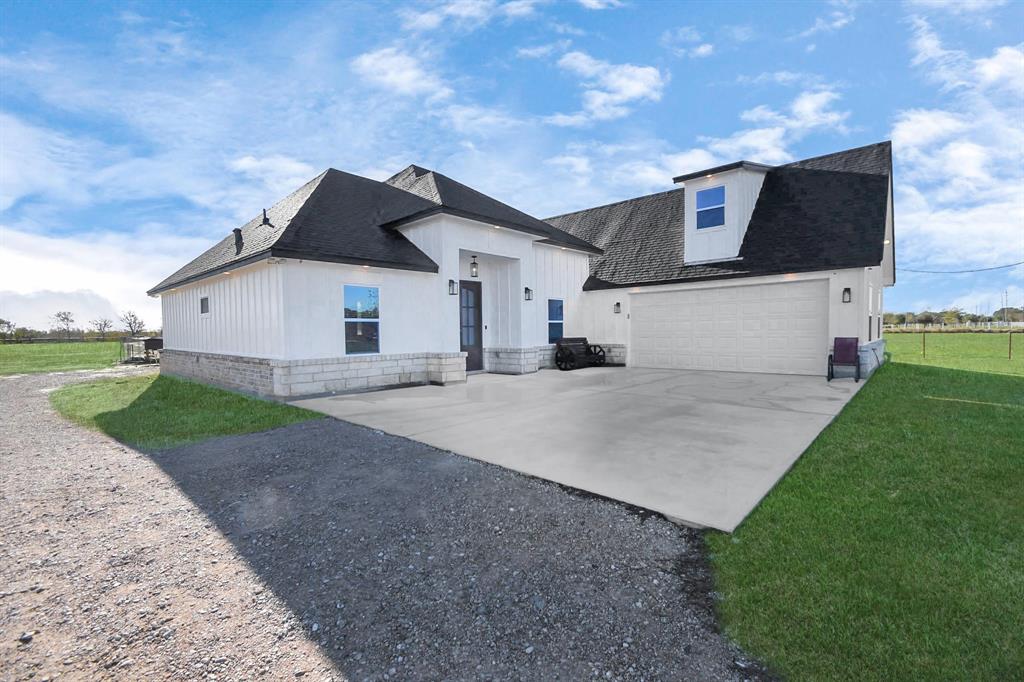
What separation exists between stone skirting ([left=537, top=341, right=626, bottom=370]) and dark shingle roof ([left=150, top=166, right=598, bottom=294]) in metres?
3.20

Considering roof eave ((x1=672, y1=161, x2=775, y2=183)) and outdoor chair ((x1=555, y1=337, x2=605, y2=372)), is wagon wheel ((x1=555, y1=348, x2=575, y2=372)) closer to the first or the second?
outdoor chair ((x1=555, y1=337, x2=605, y2=372))

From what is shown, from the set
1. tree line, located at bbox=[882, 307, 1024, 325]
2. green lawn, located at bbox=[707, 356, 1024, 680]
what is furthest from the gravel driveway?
tree line, located at bbox=[882, 307, 1024, 325]

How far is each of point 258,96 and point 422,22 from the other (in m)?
5.00

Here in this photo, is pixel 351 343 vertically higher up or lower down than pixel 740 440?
higher up

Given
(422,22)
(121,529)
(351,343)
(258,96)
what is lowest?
(121,529)

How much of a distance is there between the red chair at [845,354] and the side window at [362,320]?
394 inches

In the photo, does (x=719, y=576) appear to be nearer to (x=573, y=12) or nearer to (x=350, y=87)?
(x=573, y=12)

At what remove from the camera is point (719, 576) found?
7.50 ft

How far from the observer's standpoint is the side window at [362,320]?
9000 mm

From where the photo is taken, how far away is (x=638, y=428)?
211 inches

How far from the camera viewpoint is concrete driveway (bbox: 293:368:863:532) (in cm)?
349

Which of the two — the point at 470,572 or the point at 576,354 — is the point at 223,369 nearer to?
the point at 576,354

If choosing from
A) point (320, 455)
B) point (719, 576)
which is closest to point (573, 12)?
point (320, 455)

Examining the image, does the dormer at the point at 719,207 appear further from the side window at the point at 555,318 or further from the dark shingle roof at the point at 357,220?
the side window at the point at 555,318
